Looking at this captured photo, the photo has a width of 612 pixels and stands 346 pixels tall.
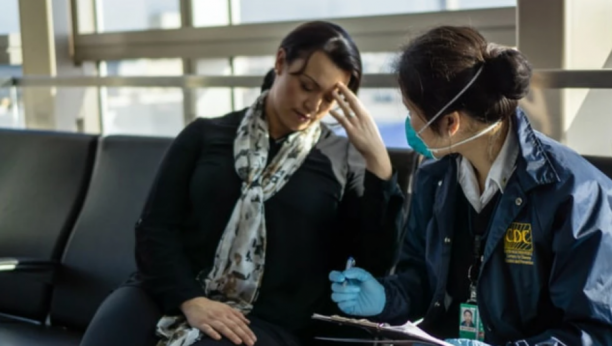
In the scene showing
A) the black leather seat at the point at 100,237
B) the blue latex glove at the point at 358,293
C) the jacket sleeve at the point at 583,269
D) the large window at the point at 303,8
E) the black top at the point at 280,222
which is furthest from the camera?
the large window at the point at 303,8

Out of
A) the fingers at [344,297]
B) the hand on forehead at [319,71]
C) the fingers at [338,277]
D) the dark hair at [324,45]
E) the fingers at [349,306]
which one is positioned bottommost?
the fingers at [349,306]

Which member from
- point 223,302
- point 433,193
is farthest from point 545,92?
point 223,302

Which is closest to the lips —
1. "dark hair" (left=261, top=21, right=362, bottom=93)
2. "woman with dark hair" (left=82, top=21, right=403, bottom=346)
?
"woman with dark hair" (left=82, top=21, right=403, bottom=346)

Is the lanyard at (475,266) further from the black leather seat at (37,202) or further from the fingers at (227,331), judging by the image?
the black leather seat at (37,202)

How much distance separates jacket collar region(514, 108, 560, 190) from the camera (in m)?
1.56

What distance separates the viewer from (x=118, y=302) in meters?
2.10

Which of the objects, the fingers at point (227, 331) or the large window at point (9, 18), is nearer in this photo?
the fingers at point (227, 331)

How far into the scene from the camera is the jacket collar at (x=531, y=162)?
1561 mm

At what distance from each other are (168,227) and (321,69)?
59 centimetres

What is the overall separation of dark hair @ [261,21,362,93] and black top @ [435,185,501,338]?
20.5 inches

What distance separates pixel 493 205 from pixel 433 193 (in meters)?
0.19

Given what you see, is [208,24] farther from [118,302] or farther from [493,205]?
[493,205]

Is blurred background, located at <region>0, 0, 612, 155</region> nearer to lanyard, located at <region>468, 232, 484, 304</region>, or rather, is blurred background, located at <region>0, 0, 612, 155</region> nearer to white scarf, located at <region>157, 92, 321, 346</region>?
lanyard, located at <region>468, 232, 484, 304</region>

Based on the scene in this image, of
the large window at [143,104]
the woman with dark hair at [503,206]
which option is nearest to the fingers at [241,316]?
the woman with dark hair at [503,206]
